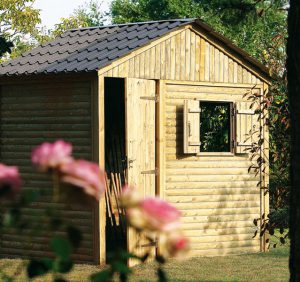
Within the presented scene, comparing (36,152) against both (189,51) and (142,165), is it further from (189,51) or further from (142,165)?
(189,51)

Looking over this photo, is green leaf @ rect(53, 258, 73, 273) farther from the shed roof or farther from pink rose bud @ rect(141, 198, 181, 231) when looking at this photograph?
the shed roof

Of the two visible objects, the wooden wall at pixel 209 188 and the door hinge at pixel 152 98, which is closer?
the door hinge at pixel 152 98

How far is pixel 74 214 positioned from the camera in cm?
1312

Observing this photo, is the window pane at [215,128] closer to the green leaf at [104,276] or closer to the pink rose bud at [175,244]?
the green leaf at [104,276]

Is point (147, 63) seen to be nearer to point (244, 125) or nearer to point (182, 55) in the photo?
point (182, 55)

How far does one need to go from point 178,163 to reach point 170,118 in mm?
675

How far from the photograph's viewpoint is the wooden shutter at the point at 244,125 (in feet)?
48.5

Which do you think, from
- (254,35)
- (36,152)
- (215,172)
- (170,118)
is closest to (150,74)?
(170,118)

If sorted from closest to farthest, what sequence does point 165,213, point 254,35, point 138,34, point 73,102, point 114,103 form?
point 165,213 < point 73,102 < point 138,34 < point 114,103 < point 254,35

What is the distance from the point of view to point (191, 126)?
46.0 ft

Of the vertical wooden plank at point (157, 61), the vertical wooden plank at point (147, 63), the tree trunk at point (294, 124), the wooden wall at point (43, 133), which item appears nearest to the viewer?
the tree trunk at point (294, 124)

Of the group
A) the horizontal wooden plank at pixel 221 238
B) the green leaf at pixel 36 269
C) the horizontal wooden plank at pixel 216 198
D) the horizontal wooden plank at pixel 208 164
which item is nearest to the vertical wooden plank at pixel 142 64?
the horizontal wooden plank at pixel 208 164

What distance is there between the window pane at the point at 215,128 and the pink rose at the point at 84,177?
15542 millimetres

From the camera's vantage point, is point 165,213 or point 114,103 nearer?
point 165,213
